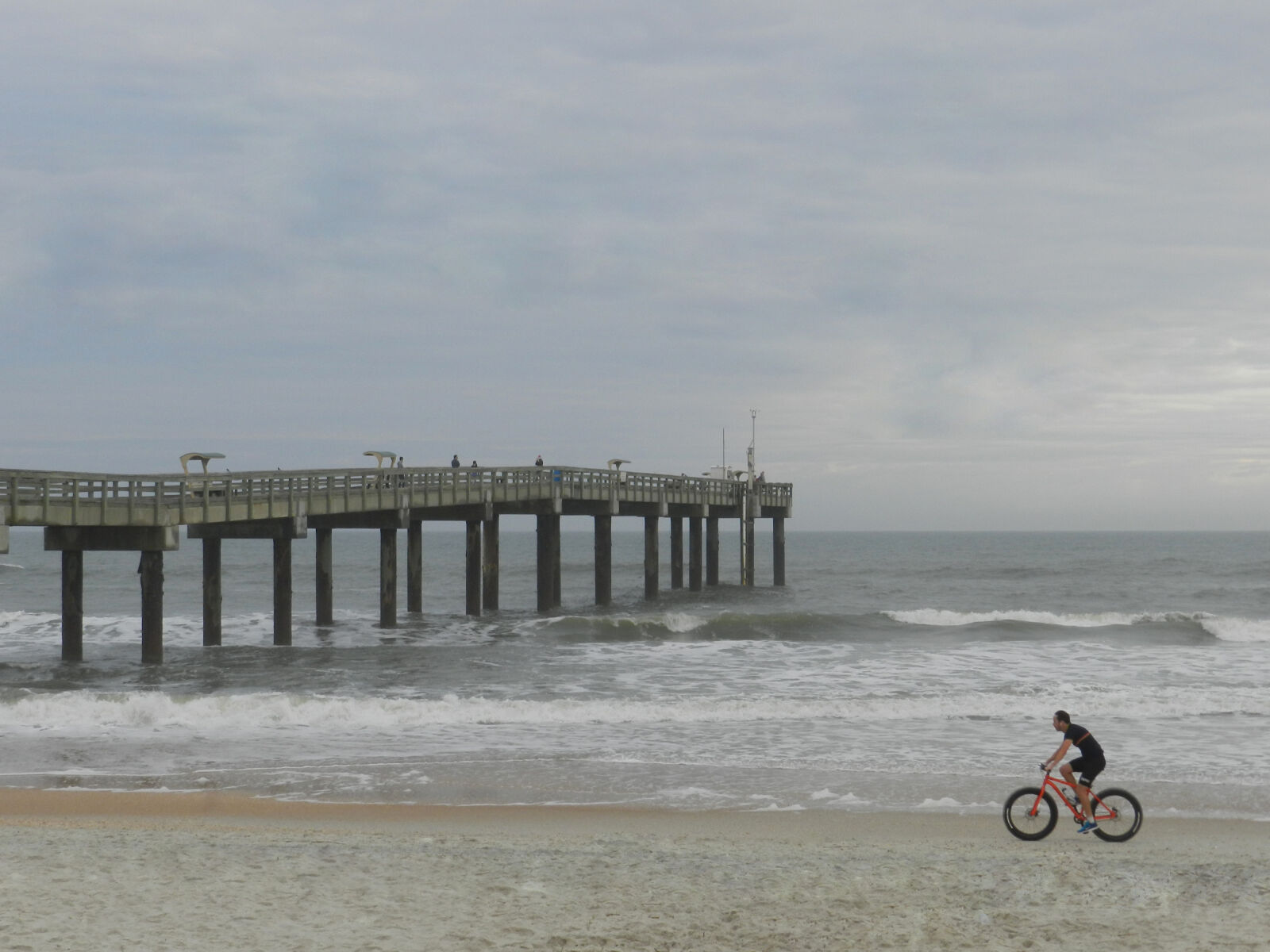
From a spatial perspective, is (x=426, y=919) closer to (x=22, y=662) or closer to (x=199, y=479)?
(x=199, y=479)

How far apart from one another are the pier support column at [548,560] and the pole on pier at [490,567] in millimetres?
1432

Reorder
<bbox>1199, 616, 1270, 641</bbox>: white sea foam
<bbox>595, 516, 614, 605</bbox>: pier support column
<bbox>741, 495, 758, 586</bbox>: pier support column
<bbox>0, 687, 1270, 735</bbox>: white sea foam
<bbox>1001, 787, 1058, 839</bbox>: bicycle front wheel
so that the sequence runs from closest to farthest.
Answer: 1. <bbox>1001, 787, 1058, 839</bbox>: bicycle front wheel
2. <bbox>0, 687, 1270, 735</bbox>: white sea foam
3. <bbox>1199, 616, 1270, 641</bbox>: white sea foam
4. <bbox>595, 516, 614, 605</bbox>: pier support column
5. <bbox>741, 495, 758, 586</bbox>: pier support column

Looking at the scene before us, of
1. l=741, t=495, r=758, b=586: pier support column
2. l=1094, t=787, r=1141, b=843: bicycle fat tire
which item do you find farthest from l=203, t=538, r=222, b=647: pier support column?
l=741, t=495, r=758, b=586: pier support column

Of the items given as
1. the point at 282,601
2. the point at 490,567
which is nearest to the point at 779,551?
the point at 490,567

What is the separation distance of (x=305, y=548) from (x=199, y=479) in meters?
125

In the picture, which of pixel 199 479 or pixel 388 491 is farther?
pixel 388 491

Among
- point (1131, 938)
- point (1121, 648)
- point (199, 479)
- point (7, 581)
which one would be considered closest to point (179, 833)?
point (1131, 938)

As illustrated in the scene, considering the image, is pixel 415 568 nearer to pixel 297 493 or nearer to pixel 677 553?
pixel 297 493

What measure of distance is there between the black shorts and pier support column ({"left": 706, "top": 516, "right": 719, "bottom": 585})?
1493 inches

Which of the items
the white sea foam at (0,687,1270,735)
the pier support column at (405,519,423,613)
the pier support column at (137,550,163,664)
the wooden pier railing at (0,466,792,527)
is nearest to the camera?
the white sea foam at (0,687,1270,735)

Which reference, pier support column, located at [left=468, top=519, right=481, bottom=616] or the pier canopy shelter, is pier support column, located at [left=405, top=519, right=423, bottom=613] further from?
the pier canopy shelter

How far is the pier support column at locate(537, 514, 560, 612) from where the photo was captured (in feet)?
124

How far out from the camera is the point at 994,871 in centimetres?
1039

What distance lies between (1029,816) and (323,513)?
2023cm
